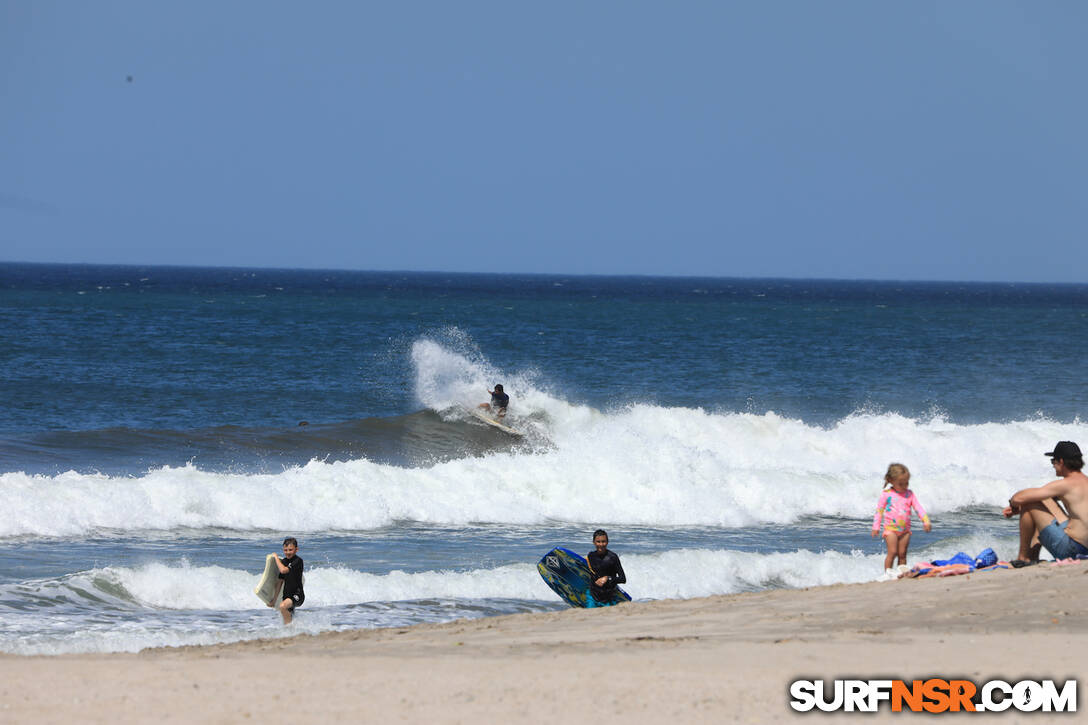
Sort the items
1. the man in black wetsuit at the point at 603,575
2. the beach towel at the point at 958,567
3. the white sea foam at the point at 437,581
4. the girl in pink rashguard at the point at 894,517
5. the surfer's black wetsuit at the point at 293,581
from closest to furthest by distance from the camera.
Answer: the beach towel at the point at 958,567 → the surfer's black wetsuit at the point at 293,581 → the girl in pink rashguard at the point at 894,517 → the man in black wetsuit at the point at 603,575 → the white sea foam at the point at 437,581

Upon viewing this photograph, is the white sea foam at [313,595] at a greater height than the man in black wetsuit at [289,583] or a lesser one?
lesser

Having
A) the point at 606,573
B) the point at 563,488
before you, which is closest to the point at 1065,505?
the point at 606,573

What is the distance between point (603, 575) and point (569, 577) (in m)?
0.53

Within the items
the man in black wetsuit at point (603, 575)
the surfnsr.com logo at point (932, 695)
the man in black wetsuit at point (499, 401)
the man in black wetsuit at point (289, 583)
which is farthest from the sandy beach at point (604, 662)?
the man in black wetsuit at point (499, 401)

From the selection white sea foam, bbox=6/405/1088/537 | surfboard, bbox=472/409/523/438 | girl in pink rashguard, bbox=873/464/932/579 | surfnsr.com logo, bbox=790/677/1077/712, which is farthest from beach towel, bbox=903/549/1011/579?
surfboard, bbox=472/409/523/438

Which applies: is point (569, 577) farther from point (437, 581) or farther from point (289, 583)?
point (289, 583)

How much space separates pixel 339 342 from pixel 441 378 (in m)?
19.8

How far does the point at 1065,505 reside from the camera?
32.2ft

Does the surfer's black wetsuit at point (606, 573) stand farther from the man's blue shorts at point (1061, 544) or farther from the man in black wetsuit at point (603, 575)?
the man's blue shorts at point (1061, 544)

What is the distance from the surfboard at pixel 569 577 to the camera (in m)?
11.2

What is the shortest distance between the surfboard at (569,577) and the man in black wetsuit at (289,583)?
252 centimetres

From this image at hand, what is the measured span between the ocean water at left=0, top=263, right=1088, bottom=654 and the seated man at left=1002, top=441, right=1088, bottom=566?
140 inches

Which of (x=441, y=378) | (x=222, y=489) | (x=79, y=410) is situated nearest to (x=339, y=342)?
(x=441, y=378)

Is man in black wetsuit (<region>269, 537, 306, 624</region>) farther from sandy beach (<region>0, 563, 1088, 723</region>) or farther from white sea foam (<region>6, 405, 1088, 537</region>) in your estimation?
white sea foam (<region>6, 405, 1088, 537</region>)
